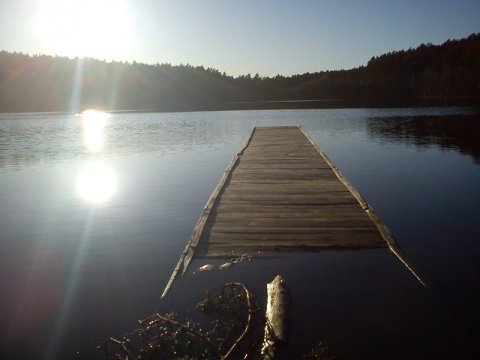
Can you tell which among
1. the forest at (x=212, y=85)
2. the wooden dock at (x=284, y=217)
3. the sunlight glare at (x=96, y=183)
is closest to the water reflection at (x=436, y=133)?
the wooden dock at (x=284, y=217)

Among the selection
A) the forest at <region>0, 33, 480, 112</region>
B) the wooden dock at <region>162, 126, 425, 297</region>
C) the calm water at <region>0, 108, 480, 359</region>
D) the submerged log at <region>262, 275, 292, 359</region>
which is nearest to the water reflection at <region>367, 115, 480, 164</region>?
the calm water at <region>0, 108, 480, 359</region>

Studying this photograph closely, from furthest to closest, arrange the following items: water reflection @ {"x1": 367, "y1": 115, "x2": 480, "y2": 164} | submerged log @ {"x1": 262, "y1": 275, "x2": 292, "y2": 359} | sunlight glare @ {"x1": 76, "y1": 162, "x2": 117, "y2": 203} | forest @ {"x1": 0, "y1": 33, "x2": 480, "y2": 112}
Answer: forest @ {"x1": 0, "y1": 33, "x2": 480, "y2": 112} < water reflection @ {"x1": 367, "y1": 115, "x2": 480, "y2": 164} < sunlight glare @ {"x1": 76, "y1": 162, "x2": 117, "y2": 203} < submerged log @ {"x1": 262, "y1": 275, "x2": 292, "y2": 359}

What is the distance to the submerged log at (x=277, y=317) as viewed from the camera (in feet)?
16.1

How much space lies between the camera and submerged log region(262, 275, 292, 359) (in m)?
4.91

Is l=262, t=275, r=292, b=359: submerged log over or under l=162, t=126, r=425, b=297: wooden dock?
under

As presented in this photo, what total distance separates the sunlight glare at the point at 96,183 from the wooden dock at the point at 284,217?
377cm

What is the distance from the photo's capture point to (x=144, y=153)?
23125 millimetres

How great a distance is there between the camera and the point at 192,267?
7008 millimetres

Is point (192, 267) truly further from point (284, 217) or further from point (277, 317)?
point (284, 217)

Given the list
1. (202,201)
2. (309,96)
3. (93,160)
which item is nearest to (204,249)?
(202,201)

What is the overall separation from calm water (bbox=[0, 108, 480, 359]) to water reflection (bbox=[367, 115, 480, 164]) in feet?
13.7

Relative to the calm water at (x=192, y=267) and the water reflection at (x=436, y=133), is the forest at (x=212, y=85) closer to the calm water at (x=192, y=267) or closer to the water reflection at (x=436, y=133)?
the water reflection at (x=436, y=133)

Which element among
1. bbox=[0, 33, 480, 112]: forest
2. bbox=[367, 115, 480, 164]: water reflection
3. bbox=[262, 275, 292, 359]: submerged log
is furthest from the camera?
bbox=[0, 33, 480, 112]: forest

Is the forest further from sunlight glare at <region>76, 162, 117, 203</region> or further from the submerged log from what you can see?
the submerged log
